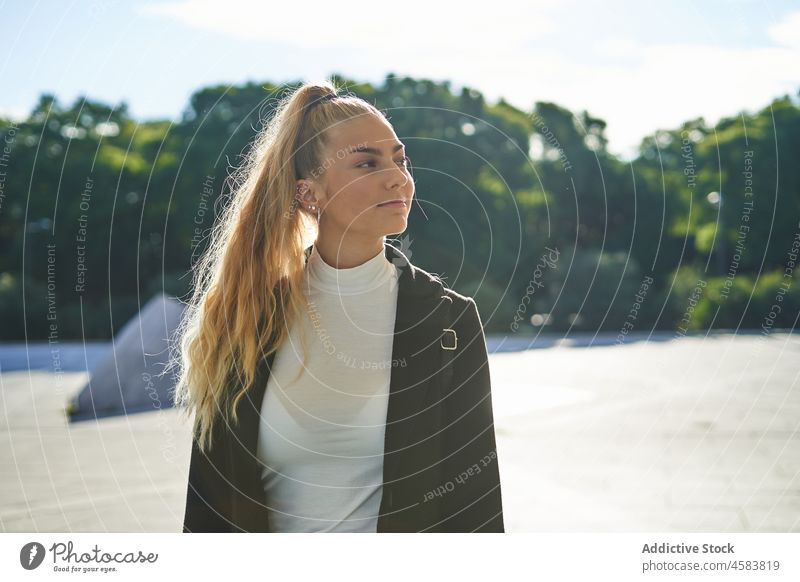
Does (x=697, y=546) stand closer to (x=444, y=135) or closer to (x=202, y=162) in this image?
(x=444, y=135)

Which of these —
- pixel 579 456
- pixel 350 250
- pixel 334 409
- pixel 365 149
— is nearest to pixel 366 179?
pixel 365 149

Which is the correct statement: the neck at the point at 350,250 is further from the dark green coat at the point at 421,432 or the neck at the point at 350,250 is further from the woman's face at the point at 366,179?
the dark green coat at the point at 421,432

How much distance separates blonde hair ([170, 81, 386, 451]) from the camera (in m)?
2.46

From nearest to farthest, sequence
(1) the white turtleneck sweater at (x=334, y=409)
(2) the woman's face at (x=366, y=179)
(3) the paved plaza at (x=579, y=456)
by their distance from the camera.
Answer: (1) the white turtleneck sweater at (x=334, y=409)
(2) the woman's face at (x=366, y=179)
(3) the paved plaza at (x=579, y=456)

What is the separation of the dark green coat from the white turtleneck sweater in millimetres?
36

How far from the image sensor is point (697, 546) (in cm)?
336

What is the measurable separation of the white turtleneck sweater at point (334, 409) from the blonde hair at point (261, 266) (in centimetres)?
9

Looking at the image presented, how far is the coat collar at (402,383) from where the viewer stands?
7.59 ft

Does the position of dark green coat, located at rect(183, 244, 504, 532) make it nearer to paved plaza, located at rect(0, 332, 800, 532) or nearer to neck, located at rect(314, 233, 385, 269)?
neck, located at rect(314, 233, 385, 269)

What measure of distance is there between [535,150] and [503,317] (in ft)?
16.0

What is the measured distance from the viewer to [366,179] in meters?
2.49

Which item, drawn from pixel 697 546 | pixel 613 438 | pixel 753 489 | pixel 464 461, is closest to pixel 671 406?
pixel 613 438

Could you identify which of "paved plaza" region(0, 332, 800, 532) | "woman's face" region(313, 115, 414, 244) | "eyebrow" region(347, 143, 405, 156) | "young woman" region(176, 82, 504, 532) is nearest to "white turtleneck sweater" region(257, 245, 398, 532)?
"young woman" region(176, 82, 504, 532)

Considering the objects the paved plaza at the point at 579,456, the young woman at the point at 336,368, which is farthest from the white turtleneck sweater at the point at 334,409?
the paved plaza at the point at 579,456
